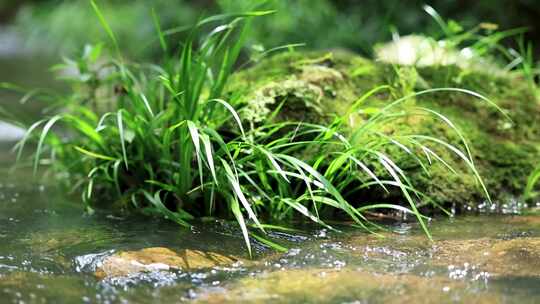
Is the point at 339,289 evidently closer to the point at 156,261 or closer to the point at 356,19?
the point at 156,261

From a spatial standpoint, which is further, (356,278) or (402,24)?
(402,24)

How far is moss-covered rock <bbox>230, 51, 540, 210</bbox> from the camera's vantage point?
263 cm

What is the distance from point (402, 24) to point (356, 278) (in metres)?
4.74

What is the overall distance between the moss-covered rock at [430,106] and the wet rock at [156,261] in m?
0.76

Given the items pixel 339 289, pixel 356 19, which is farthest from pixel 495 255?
pixel 356 19

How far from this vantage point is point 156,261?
1.87 metres

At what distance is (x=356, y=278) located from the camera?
177 centimetres

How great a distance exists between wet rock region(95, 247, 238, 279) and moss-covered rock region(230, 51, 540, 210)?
76 centimetres

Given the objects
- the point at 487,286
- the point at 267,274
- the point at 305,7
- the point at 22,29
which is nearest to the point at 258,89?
the point at 267,274

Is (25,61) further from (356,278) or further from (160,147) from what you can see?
(356,278)

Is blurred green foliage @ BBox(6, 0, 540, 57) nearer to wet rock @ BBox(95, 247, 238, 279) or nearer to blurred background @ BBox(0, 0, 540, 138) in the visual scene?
blurred background @ BBox(0, 0, 540, 138)

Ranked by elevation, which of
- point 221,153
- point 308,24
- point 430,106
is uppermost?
Answer: point 308,24

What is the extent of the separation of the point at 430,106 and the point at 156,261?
5.30ft

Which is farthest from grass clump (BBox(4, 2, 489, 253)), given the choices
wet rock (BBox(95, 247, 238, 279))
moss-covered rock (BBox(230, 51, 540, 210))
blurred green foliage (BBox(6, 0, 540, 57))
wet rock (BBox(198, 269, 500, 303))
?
blurred green foliage (BBox(6, 0, 540, 57))
